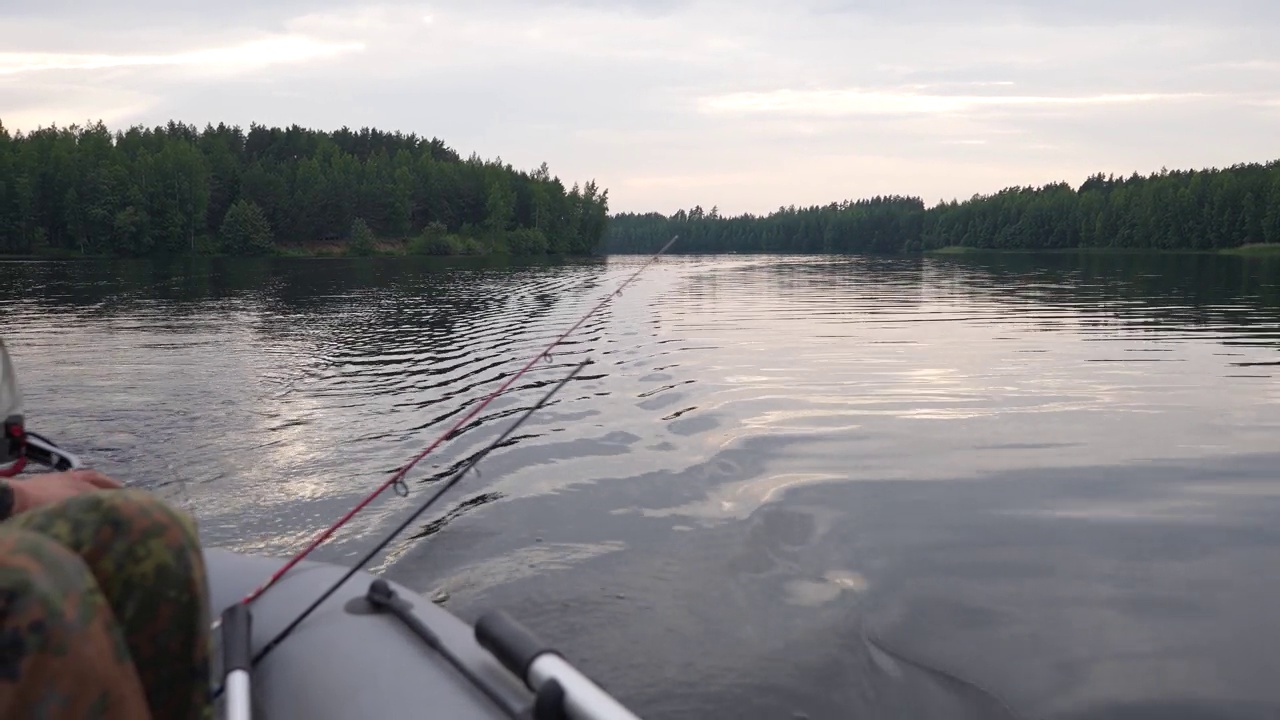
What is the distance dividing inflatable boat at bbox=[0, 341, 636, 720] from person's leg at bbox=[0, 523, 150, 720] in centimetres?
97

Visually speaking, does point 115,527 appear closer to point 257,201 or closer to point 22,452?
point 22,452

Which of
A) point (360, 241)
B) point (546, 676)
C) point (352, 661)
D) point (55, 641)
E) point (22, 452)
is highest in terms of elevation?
point (360, 241)

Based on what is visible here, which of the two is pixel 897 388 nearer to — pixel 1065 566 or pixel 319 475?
pixel 1065 566

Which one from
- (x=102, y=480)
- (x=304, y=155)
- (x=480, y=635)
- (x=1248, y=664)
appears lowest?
(x=1248, y=664)

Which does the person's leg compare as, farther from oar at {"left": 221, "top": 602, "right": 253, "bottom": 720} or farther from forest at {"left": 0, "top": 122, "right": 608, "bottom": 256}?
forest at {"left": 0, "top": 122, "right": 608, "bottom": 256}

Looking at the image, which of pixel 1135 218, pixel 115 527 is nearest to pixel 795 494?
pixel 115 527

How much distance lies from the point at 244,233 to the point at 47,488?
11551 cm

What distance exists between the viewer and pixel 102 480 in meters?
3.02

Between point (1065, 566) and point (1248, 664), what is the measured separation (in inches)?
56.2

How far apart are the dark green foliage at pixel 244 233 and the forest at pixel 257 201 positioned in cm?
11

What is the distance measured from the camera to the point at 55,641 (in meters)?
1.66

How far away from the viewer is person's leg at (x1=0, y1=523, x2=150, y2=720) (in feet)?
5.33

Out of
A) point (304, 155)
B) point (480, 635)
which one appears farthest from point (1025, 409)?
point (304, 155)

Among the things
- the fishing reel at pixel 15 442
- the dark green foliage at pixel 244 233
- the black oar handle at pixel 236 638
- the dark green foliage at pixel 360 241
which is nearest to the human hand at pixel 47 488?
the black oar handle at pixel 236 638
